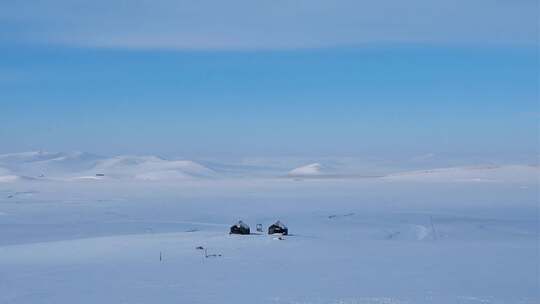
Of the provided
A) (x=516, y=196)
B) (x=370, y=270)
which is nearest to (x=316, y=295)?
(x=370, y=270)

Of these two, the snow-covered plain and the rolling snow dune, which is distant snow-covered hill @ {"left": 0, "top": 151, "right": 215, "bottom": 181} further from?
the snow-covered plain

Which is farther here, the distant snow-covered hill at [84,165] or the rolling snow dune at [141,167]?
the distant snow-covered hill at [84,165]

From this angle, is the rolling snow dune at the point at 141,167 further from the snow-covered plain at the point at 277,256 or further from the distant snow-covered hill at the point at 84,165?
the snow-covered plain at the point at 277,256

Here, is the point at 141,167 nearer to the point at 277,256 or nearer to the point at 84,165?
the point at 84,165

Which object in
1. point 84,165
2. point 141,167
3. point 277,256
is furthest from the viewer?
point 84,165

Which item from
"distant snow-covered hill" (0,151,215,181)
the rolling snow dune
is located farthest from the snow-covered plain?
"distant snow-covered hill" (0,151,215,181)

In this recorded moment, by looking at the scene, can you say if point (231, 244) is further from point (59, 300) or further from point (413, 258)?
point (59, 300)

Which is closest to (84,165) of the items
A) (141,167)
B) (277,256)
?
(141,167)

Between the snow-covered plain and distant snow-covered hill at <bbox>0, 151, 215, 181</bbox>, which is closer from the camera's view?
the snow-covered plain

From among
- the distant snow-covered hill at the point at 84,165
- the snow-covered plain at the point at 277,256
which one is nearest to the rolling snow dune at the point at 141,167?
the distant snow-covered hill at the point at 84,165

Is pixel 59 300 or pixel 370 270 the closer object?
pixel 59 300

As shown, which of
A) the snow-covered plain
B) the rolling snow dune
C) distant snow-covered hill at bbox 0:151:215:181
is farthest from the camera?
distant snow-covered hill at bbox 0:151:215:181
